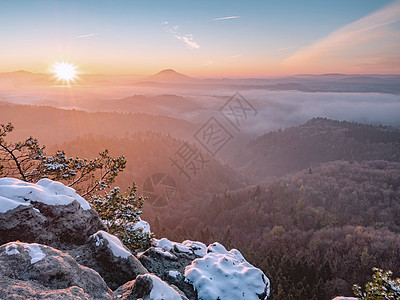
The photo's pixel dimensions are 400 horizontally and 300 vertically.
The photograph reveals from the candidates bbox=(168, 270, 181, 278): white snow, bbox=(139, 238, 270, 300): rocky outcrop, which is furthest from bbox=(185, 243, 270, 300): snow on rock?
bbox=(168, 270, 181, 278): white snow

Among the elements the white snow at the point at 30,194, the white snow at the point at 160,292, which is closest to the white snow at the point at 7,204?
the white snow at the point at 30,194

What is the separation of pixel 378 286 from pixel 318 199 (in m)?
166

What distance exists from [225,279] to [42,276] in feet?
40.8

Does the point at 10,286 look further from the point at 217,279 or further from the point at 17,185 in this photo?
the point at 217,279

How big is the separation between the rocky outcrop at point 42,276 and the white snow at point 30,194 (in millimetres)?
2986

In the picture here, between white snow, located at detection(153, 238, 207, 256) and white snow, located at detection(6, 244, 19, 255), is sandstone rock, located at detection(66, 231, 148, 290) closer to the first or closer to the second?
white snow, located at detection(6, 244, 19, 255)

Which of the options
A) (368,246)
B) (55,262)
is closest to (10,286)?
(55,262)

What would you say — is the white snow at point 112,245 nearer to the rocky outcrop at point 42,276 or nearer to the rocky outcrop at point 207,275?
the rocky outcrop at point 42,276

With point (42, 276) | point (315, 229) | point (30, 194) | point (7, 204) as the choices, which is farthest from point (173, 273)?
point (315, 229)

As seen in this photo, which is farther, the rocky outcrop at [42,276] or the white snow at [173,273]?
the white snow at [173,273]

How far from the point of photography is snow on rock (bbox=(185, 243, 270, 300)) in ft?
51.8

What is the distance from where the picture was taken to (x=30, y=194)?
37.7 feet

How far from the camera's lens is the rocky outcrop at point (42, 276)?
7.10m

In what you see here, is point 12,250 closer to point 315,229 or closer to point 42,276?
point 42,276
